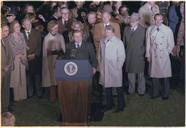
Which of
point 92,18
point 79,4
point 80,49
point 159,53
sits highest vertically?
point 79,4

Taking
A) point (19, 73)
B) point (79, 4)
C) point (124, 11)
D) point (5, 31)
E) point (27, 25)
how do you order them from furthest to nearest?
point (79, 4) → point (124, 11) → point (27, 25) → point (19, 73) → point (5, 31)

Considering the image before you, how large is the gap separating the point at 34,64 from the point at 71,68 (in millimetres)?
2961

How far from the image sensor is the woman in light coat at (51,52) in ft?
35.5

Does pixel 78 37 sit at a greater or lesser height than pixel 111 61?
greater

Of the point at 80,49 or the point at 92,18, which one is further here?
the point at 92,18

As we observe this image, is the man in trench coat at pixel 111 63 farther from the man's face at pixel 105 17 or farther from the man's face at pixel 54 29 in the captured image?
the man's face at pixel 54 29

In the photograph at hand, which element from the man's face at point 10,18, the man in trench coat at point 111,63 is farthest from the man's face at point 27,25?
the man in trench coat at point 111,63

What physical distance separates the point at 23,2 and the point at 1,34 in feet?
11.3

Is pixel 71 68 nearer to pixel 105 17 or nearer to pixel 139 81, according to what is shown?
pixel 105 17

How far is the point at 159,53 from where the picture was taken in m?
10.9

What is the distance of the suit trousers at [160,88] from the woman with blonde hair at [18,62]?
93.7 inches

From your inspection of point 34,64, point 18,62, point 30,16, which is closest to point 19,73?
point 18,62

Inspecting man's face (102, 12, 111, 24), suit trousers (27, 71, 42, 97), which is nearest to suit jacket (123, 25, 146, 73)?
man's face (102, 12, 111, 24)

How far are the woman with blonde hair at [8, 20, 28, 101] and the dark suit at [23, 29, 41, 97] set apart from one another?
0.69 feet
